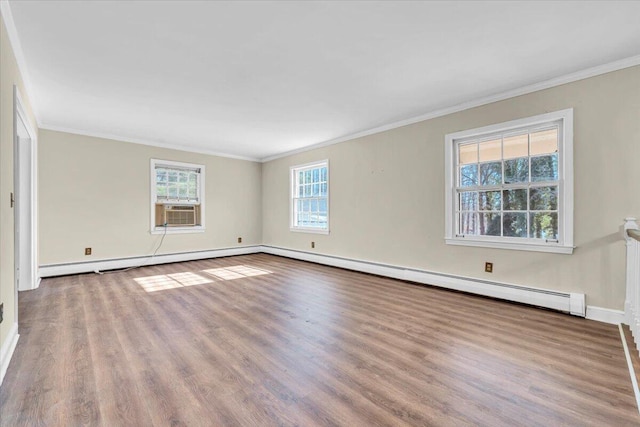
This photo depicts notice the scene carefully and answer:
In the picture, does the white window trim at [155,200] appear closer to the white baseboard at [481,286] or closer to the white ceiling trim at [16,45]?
the white ceiling trim at [16,45]

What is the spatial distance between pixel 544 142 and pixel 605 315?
5.75ft

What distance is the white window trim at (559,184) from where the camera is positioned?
2857mm

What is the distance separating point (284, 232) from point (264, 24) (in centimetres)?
474

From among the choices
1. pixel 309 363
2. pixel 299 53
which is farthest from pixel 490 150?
pixel 309 363

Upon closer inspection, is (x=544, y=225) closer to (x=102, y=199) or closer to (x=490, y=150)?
(x=490, y=150)

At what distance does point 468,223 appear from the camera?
12.1 ft

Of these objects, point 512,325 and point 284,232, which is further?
point 284,232

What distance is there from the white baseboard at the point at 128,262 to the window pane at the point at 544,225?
5427mm

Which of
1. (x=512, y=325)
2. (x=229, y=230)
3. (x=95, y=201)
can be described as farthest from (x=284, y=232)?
(x=512, y=325)

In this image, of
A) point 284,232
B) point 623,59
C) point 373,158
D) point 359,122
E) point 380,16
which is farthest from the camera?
point 284,232

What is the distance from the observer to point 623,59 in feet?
8.42

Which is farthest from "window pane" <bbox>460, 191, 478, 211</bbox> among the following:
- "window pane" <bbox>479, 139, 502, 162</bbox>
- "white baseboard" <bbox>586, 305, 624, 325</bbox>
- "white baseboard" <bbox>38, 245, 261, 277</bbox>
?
"white baseboard" <bbox>38, 245, 261, 277</bbox>

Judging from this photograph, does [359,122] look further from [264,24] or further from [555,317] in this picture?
[555,317]

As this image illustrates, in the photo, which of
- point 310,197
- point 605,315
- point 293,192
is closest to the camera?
point 605,315
